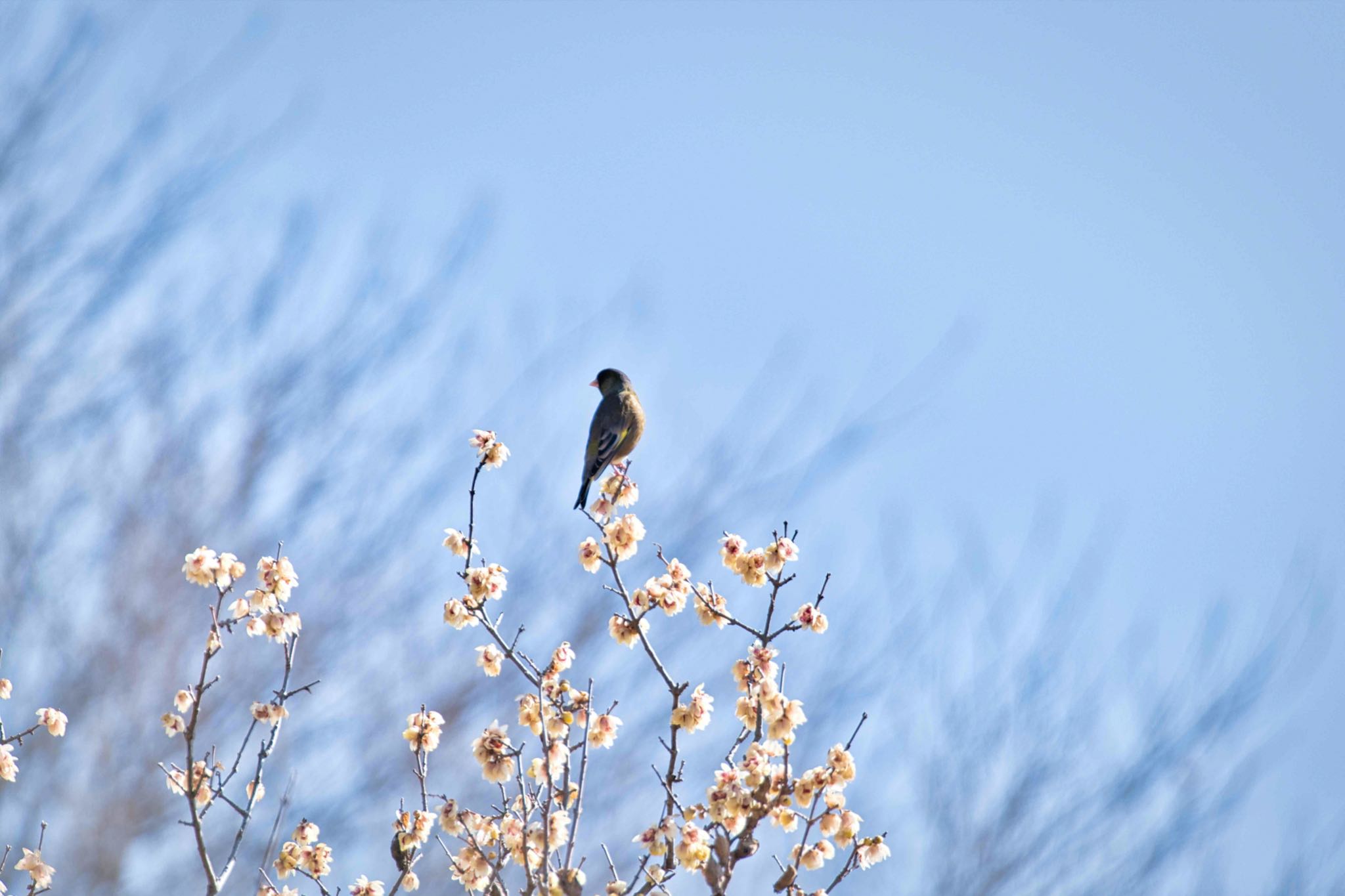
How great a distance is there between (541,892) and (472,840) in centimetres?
50

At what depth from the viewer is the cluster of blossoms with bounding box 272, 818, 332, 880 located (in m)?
3.13

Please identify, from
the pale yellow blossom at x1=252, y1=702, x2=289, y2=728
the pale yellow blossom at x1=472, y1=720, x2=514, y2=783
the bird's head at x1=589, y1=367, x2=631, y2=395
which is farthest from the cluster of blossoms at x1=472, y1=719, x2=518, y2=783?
the bird's head at x1=589, y1=367, x2=631, y2=395

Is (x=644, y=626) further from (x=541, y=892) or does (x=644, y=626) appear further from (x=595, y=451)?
(x=595, y=451)

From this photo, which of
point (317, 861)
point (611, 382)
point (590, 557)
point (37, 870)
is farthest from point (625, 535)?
point (611, 382)

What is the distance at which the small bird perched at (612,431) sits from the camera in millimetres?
4582

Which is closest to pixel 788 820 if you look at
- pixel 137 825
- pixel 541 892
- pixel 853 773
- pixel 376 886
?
pixel 853 773

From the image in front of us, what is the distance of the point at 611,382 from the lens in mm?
6055

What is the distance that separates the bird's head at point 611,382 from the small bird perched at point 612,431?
0.04 metres

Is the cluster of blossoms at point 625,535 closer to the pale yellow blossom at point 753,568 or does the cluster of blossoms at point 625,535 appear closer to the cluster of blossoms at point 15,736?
the pale yellow blossom at point 753,568

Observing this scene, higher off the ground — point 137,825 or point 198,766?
point 137,825

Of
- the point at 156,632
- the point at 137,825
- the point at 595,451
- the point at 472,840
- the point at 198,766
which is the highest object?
the point at 156,632

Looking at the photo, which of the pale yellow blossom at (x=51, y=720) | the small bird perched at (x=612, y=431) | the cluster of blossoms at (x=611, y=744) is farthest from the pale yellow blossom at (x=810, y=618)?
the pale yellow blossom at (x=51, y=720)

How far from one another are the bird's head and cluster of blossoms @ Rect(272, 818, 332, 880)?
3.01 meters

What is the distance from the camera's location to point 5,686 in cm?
337
